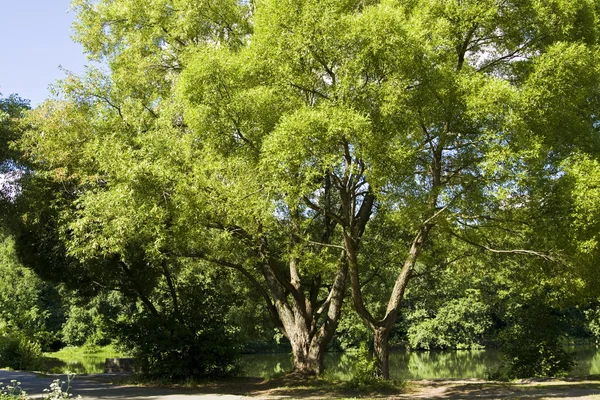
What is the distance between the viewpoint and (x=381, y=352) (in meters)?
14.8

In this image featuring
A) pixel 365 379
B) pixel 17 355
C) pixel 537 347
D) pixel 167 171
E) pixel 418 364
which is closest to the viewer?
pixel 167 171

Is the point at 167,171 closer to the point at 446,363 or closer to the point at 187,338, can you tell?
the point at 187,338

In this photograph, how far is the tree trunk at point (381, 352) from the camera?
48.2 ft

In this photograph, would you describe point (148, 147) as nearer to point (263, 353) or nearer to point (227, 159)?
point (227, 159)

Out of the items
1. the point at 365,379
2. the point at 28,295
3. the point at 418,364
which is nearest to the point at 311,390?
the point at 365,379

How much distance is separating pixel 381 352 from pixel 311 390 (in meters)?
2.15

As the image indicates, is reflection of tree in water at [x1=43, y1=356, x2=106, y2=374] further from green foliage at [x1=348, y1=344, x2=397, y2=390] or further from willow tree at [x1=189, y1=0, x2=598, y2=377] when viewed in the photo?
willow tree at [x1=189, y1=0, x2=598, y2=377]

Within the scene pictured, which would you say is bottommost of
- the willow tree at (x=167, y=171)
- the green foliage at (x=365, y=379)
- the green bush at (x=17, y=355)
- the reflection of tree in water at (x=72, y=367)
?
the green foliage at (x=365, y=379)

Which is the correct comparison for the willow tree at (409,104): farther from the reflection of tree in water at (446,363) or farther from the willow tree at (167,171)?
the reflection of tree in water at (446,363)

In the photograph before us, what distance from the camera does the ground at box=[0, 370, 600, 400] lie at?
39.0 ft

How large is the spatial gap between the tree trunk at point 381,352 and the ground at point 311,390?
0.66 metres

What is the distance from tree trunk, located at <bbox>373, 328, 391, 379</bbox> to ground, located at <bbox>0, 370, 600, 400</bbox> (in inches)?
26.0

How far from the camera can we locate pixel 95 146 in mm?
13492

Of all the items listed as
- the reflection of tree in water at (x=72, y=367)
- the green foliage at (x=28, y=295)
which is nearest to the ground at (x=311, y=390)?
the reflection of tree in water at (x=72, y=367)
